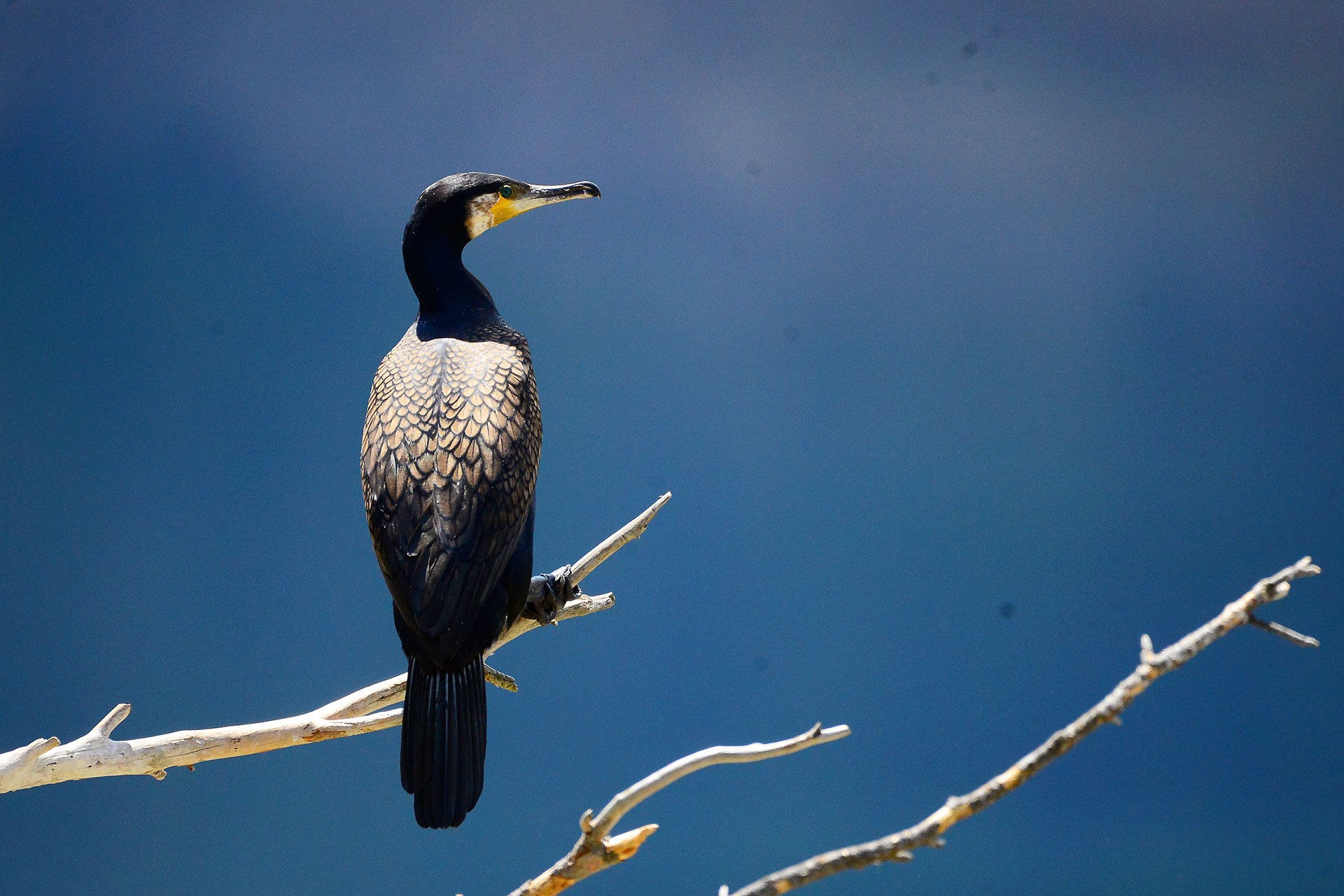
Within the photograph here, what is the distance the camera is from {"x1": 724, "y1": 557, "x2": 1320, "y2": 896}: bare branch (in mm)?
1037

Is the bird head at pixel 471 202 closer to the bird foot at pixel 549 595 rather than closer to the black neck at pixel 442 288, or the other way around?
the black neck at pixel 442 288

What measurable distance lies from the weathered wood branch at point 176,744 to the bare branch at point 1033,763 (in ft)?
4.17

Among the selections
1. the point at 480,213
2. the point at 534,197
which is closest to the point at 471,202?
the point at 480,213

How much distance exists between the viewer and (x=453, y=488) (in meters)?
2.12

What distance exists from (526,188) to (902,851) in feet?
6.80

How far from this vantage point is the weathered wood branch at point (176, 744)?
1.96 meters

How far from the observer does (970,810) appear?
107 cm

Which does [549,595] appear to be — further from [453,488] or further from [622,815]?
[622,815]

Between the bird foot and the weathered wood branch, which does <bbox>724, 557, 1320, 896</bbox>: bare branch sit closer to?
the weathered wood branch

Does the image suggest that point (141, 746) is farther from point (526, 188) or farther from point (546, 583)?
point (526, 188)

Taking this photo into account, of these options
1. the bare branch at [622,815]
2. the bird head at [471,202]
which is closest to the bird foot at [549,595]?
the bird head at [471,202]

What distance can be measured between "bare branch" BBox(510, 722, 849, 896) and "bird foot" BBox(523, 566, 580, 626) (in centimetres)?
110

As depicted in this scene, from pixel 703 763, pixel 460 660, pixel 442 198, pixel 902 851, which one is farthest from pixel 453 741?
pixel 442 198

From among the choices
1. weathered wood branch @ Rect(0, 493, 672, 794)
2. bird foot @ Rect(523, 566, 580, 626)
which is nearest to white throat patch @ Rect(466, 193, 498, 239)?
bird foot @ Rect(523, 566, 580, 626)
